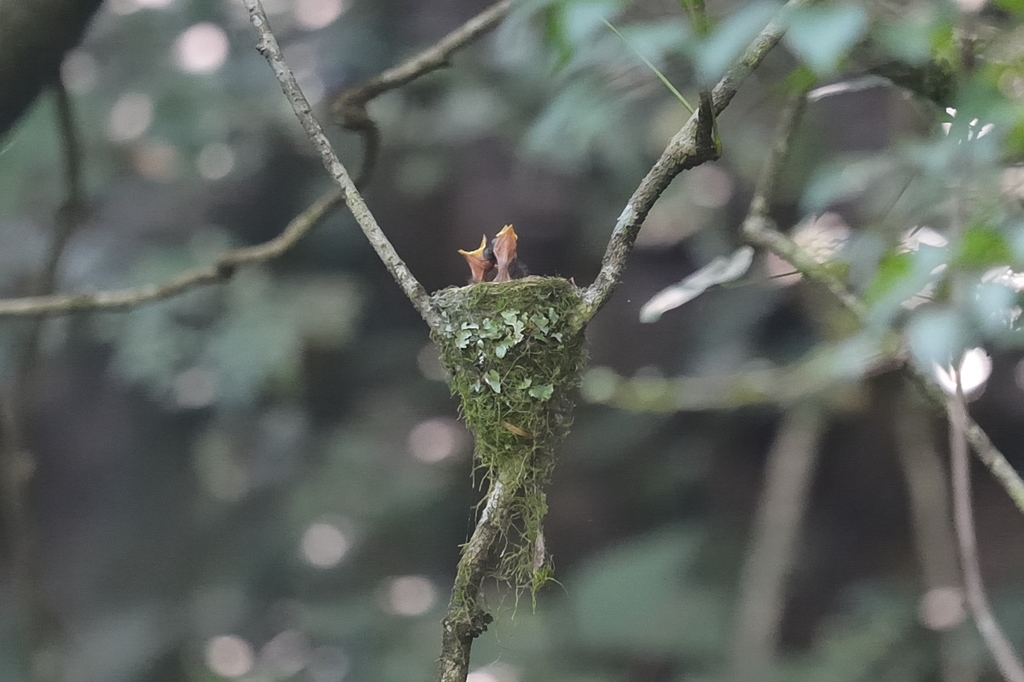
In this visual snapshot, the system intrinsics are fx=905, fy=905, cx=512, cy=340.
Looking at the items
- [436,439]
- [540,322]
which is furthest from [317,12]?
[540,322]

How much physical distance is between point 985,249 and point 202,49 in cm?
259


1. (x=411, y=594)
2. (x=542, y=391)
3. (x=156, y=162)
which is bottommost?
(x=411, y=594)

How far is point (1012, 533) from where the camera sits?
288 cm

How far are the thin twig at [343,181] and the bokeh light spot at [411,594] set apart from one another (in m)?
2.19

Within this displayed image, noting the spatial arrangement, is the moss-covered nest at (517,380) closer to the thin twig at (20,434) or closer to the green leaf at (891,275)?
the green leaf at (891,275)

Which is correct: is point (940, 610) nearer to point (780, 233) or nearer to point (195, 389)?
point (780, 233)

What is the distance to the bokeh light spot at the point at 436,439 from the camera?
3219 millimetres

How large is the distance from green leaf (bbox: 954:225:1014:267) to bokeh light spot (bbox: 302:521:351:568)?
8.56 ft

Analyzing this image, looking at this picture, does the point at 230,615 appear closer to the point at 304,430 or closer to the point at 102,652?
the point at 102,652

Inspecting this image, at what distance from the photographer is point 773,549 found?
2477mm

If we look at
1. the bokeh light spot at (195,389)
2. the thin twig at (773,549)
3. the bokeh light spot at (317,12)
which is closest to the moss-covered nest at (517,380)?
the thin twig at (773,549)

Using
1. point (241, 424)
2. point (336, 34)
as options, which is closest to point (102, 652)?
point (241, 424)

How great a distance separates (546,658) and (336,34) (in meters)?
1.99

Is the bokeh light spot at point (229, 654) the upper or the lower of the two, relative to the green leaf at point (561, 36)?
lower
